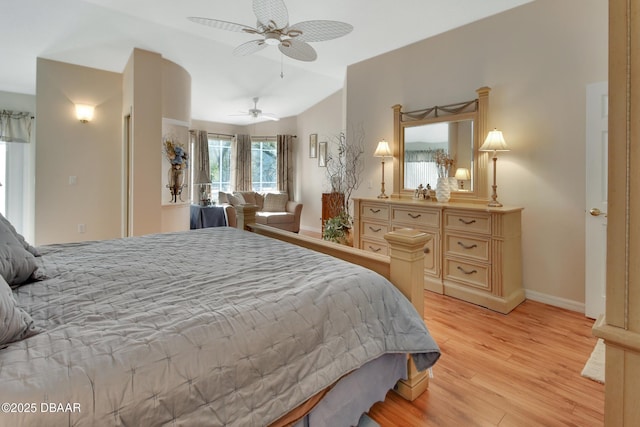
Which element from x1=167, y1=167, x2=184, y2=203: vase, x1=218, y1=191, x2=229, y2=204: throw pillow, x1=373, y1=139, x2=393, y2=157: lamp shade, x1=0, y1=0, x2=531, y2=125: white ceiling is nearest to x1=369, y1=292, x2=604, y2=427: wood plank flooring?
x1=373, y1=139, x2=393, y2=157: lamp shade

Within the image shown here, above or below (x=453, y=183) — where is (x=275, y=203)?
below

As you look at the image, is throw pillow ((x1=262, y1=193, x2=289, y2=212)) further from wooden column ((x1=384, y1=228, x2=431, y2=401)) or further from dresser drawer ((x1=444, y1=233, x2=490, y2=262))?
wooden column ((x1=384, y1=228, x2=431, y2=401))

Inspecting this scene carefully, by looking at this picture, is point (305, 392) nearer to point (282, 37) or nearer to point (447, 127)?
point (282, 37)

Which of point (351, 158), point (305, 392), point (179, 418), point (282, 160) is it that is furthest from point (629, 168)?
point (282, 160)

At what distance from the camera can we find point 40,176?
13.7 feet

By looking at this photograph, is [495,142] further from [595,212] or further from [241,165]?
[241,165]

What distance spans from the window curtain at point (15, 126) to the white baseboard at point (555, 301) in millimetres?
7051

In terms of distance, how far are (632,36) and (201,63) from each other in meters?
5.19

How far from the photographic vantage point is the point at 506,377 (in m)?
1.93

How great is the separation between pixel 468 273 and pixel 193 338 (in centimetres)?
283

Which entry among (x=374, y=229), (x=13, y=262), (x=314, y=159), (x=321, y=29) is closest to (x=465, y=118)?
(x=374, y=229)

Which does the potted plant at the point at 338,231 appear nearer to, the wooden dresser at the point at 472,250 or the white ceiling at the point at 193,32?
the wooden dresser at the point at 472,250

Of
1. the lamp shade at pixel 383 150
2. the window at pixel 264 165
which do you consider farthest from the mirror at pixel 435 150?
the window at pixel 264 165

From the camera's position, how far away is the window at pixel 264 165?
8.12 meters
